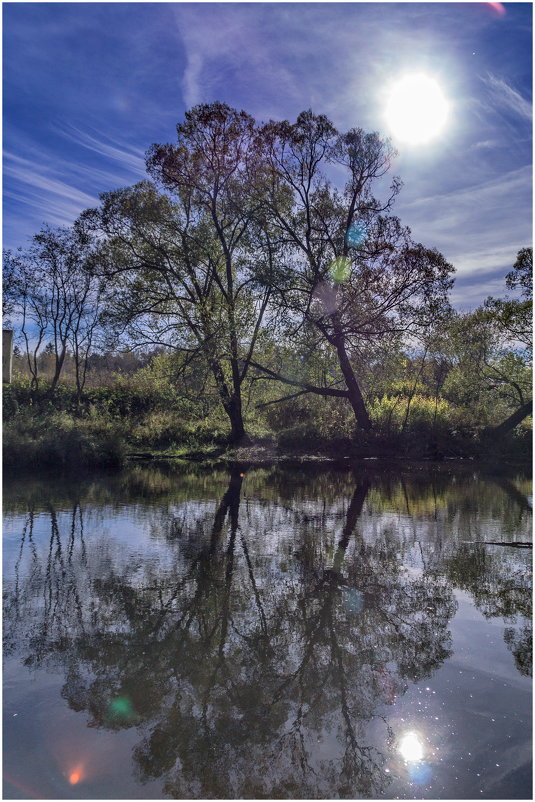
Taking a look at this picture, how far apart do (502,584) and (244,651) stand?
3110 mm

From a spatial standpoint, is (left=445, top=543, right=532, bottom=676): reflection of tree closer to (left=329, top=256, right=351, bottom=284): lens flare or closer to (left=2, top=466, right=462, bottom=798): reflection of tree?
(left=2, top=466, right=462, bottom=798): reflection of tree

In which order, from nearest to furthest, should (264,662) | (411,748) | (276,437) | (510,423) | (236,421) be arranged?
(411,748) → (264,662) → (510,423) → (236,421) → (276,437)

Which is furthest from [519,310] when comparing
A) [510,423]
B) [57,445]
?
[57,445]

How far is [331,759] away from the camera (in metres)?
3.08

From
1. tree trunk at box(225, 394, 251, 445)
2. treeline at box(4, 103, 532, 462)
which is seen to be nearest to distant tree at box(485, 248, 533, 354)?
treeline at box(4, 103, 532, 462)

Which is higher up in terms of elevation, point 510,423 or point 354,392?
point 354,392

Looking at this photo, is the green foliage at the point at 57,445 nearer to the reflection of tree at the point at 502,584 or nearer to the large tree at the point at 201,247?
the large tree at the point at 201,247

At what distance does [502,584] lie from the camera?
5.80 metres

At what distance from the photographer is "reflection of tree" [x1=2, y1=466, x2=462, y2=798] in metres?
3.04

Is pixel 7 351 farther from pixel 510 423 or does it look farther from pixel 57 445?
pixel 510 423

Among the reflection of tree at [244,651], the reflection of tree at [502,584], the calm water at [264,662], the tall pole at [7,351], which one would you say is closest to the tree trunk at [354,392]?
the tall pole at [7,351]

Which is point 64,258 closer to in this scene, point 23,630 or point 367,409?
point 367,409

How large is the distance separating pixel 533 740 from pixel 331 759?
4.01 ft

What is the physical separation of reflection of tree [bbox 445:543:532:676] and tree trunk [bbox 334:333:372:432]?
13.1 m
